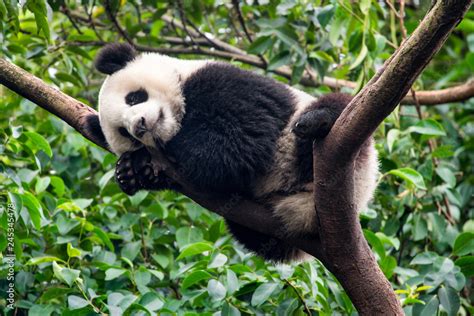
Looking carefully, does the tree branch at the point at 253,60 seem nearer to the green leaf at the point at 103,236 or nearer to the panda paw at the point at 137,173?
the panda paw at the point at 137,173

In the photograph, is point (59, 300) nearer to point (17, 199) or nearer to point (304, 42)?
point (17, 199)

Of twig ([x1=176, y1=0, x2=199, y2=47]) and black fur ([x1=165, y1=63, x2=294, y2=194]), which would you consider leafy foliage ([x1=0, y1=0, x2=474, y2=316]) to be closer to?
twig ([x1=176, y1=0, x2=199, y2=47])

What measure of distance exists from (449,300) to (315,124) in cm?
172

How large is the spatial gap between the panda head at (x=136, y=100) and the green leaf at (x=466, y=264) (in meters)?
2.00

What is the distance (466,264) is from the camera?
407 cm

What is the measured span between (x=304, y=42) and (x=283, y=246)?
2154mm

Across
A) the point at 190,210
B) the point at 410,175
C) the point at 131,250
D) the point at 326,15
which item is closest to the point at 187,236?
the point at 190,210

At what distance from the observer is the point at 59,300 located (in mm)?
4254

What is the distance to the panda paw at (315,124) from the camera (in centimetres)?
310

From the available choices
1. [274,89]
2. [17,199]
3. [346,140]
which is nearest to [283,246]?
[274,89]

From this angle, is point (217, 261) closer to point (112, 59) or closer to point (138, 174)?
point (138, 174)

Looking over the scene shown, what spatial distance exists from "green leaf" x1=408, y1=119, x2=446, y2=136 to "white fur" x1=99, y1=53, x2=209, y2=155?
1.72 metres

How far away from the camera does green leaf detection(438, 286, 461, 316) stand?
4.02 m

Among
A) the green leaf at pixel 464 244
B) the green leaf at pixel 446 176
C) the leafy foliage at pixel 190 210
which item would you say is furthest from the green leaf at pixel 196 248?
the green leaf at pixel 446 176
